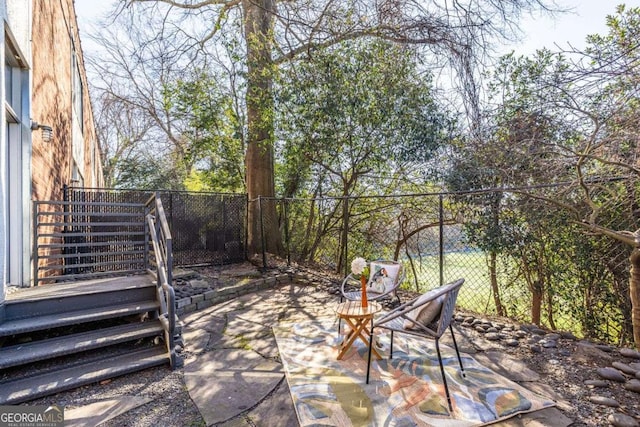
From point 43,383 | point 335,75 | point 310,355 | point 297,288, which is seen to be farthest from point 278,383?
point 335,75

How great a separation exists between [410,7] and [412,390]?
5.11 meters

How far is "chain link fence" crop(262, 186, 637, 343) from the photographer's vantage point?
388 cm

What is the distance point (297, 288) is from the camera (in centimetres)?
602

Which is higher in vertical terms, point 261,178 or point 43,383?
point 261,178

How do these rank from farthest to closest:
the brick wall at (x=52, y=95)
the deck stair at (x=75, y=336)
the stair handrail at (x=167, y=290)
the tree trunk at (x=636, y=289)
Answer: the brick wall at (x=52, y=95) → the stair handrail at (x=167, y=290) → the tree trunk at (x=636, y=289) → the deck stair at (x=75, y=336)

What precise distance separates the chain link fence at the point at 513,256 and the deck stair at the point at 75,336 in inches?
125

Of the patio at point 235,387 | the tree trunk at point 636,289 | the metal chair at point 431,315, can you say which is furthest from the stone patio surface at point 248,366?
the tree trunk at point 636,289

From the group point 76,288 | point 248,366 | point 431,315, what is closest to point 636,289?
point 431,315

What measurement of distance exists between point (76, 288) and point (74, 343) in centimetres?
78

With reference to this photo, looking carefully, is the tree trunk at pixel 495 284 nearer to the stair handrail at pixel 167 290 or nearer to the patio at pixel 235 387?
the patio at pixel 235 387

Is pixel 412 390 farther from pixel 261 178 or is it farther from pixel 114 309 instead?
pixel 261 178

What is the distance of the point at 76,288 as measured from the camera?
354cm

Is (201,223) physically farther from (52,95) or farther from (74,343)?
(74,343)

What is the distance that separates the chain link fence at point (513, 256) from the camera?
12.7 feet
